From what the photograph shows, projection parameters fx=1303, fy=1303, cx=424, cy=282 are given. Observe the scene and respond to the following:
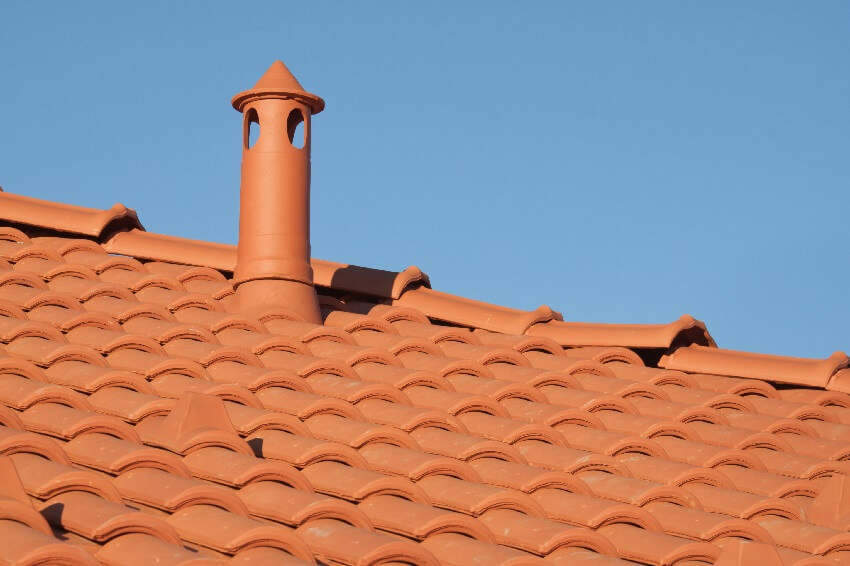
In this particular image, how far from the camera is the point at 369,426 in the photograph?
17.8 ft

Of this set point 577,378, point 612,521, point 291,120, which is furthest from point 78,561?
point 291,120

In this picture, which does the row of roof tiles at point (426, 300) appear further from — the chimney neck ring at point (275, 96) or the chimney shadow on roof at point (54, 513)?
the chimney shadow on roof at point (54, 513)

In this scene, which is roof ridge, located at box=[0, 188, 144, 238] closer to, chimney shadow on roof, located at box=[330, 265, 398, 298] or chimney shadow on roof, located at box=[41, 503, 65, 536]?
chimney shadow on roof, located at box=[330, 265, 398, 298]

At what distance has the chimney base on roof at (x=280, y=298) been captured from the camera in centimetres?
715

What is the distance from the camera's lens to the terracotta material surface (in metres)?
4.16

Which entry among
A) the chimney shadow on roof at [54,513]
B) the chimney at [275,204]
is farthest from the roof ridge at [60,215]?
the chimney shadow on roof at [54,513]

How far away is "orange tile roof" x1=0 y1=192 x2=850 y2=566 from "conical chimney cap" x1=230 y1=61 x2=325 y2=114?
3.35ft

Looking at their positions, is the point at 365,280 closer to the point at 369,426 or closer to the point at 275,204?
the point at 275,204

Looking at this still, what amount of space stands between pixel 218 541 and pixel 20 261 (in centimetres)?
412

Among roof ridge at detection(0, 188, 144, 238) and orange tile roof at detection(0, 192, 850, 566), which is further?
roof ridge at detection(0, 188, 144, 238)

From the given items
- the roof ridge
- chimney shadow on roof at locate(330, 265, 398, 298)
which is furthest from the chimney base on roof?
the roof ridge

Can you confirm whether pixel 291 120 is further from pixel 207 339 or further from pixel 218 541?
pixel 218 541

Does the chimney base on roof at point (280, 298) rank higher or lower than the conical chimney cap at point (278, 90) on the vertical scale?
lower

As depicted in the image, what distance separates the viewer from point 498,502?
480 centimetres
